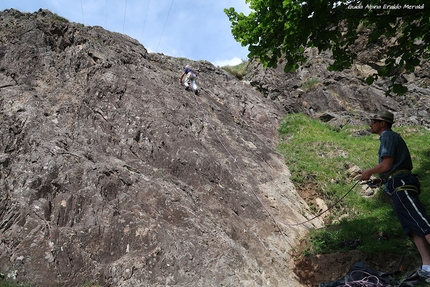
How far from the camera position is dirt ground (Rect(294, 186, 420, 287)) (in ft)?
20.0

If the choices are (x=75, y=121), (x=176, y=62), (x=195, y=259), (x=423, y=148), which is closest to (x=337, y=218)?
(x=195, y=259)

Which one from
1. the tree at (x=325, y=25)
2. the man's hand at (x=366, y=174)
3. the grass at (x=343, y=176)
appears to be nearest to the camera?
the man's hand at (x=366, y=174)

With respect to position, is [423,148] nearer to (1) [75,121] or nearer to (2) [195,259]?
(2) [195,259]

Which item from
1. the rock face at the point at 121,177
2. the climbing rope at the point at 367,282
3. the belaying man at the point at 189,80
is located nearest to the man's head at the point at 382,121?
the climbing rope at the point at 367,282

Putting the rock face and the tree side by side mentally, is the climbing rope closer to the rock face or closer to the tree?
the rock face

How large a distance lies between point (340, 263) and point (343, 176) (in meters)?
5.74

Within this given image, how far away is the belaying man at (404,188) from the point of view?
4867mm

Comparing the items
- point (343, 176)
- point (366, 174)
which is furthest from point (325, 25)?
point (343, 176)

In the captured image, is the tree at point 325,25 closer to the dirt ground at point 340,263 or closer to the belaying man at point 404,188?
the belaying man at point 404,188

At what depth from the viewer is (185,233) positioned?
659 cm

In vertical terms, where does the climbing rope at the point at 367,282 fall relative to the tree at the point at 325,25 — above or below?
below

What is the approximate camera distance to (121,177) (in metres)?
7.48

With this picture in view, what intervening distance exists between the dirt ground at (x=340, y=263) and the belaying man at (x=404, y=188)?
3.90 feet

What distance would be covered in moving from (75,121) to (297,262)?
7.42 m
